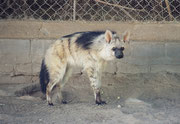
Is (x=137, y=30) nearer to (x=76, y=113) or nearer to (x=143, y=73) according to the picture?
(x=143, y=73)

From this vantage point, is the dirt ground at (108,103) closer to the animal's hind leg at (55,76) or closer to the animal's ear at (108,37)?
the animal's hind leg at (55,76)

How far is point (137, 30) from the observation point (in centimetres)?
560

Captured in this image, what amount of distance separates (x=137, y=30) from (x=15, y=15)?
1896 millimetres

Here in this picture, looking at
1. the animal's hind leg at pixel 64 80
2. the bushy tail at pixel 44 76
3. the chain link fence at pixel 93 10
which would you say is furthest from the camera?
the chain link fence at pixel 93 10

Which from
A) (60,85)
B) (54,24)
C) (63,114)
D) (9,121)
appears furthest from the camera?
(54,24)

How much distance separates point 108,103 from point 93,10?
1656 millimetres

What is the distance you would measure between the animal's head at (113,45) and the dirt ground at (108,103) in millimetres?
624

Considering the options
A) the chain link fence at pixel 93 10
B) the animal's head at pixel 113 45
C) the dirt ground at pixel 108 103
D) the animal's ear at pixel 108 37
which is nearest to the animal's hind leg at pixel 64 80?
the dirt ground at pixel 108 103

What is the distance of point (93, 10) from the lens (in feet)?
19.0

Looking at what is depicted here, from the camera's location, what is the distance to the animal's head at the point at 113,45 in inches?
185

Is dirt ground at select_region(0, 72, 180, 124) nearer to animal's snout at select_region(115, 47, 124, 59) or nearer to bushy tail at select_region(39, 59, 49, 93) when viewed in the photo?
bushy tail at select_region(39, 59, 49, 93)

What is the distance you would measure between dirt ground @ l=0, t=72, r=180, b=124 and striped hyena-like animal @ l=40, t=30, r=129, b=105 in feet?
0.95

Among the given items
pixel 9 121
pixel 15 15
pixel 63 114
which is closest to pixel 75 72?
pixel 15 15

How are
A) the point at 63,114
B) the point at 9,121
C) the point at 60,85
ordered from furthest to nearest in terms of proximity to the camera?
the point at 60,85
the point at 63,114
the point at 9,121
